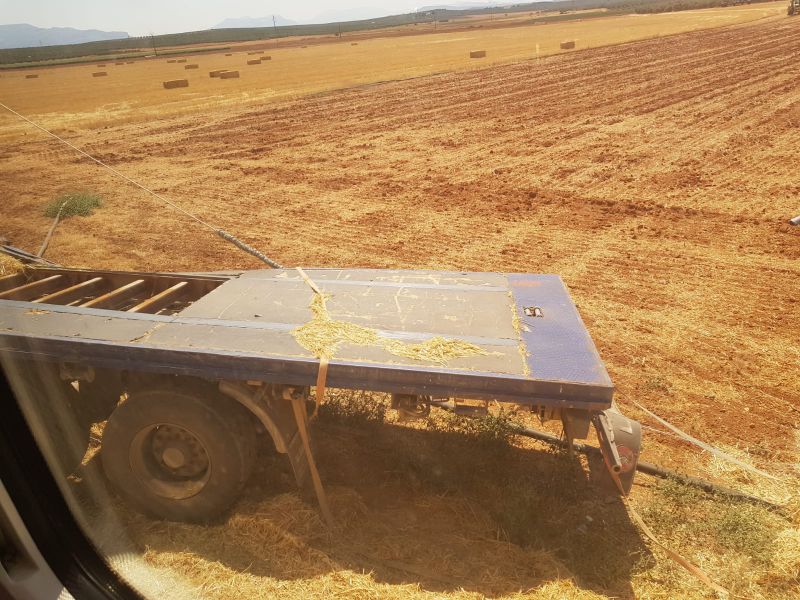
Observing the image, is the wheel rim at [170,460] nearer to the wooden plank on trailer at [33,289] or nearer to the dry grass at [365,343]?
the dry grass at [365,343]

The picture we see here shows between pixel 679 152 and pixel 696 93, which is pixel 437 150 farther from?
pixel 696 93

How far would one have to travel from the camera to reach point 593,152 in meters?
13.0

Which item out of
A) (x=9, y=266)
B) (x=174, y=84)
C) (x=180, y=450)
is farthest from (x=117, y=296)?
(x=174, y=84)

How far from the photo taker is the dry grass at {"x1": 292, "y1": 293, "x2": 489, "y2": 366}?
3.14 m

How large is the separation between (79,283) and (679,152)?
12.4m

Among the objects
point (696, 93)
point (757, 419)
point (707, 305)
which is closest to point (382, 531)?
point (757, 419)

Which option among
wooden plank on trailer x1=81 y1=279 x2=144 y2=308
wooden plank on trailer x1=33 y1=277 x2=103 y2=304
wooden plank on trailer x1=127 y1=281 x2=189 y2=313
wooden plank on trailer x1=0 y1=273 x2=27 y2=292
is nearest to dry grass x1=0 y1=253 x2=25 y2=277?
wooden plank on trailer x1=0 y1=273 x2=27 y2=292

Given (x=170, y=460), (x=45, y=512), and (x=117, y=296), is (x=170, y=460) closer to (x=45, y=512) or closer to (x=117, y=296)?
(x=45, y=512)

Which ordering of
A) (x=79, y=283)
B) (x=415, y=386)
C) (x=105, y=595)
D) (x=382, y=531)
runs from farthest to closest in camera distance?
(x=79, y=283) < (x=382, y=531) < (x=415, y=386) < (x=105, y=595)

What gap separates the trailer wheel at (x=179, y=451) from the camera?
343 centimetres

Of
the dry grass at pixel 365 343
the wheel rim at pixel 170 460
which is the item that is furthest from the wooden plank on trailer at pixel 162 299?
the dry grass at pixel 365 343

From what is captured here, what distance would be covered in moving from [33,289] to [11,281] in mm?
479

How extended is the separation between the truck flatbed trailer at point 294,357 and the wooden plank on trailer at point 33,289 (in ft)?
0.31

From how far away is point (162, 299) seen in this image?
4379 millimetres
